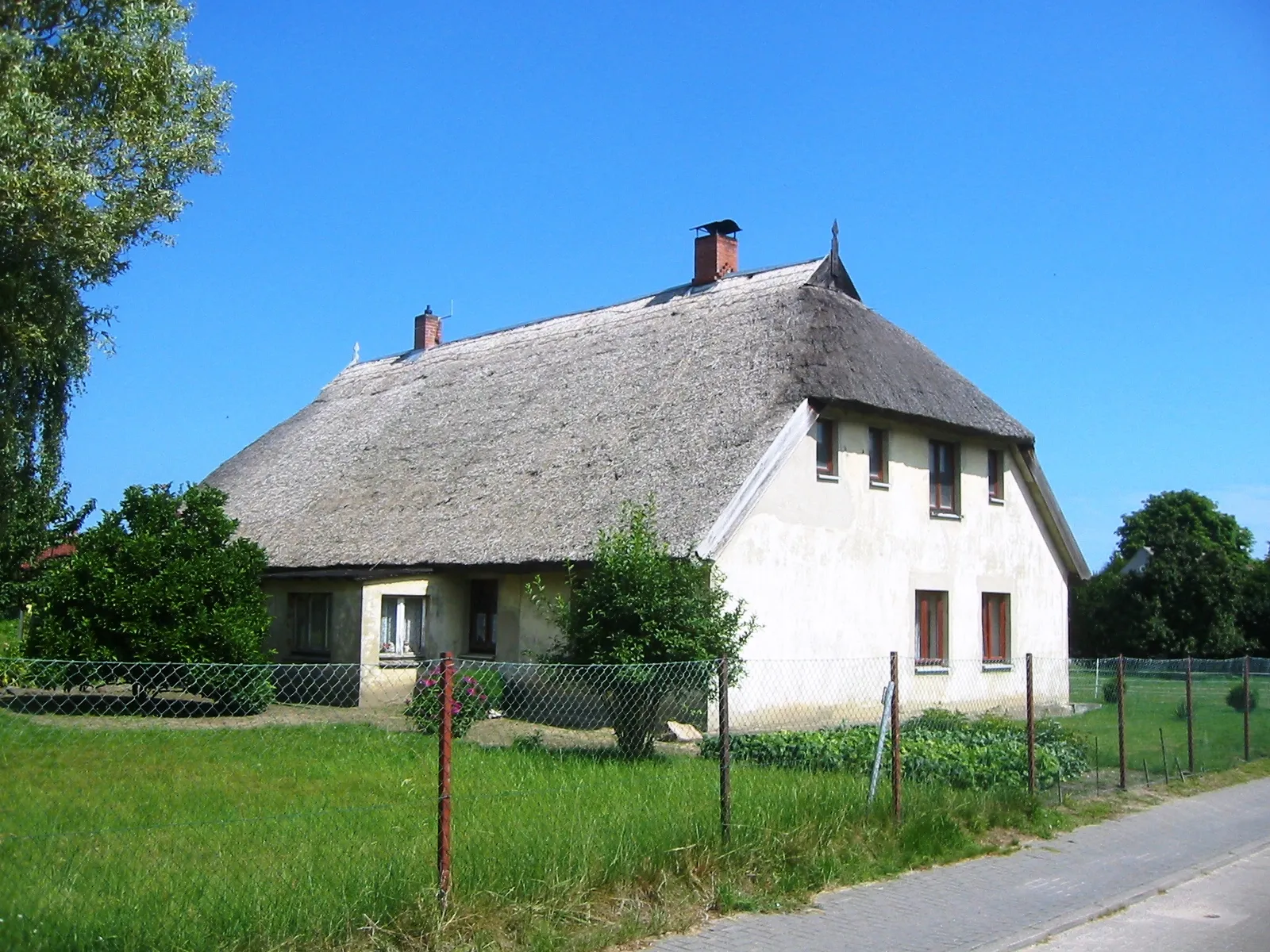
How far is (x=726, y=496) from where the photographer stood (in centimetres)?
1789

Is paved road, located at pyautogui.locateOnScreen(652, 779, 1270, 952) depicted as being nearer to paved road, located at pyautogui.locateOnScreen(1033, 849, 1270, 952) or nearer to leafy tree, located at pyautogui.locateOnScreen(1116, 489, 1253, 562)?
paved road, located at pyautogui.locateOnScreen(1033, 849, 1270, 952)

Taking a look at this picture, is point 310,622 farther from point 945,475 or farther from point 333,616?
point 945,475

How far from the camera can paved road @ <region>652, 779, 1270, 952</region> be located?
23.5 feet

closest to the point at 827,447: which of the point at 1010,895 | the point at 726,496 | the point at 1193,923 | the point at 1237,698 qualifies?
Answer: the point at 726,496

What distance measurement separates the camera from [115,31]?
45.2ft

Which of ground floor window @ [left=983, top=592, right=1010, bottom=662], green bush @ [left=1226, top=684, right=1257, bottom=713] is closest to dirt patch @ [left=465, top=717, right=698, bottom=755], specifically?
green bush @ [left=1226, top=684, right=1257, bottom=713]

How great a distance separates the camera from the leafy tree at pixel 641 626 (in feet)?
44.0

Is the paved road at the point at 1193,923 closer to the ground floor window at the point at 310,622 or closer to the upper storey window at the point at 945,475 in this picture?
the upper storey window at the point at 945,475

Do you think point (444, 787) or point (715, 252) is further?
point (715, 252)

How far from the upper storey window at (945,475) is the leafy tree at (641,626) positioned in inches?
365

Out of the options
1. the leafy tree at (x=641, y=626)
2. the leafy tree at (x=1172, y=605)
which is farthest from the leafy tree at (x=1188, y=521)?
the leafy tree at (x=641, y=626)

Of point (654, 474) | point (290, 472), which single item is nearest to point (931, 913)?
point (654, 474)

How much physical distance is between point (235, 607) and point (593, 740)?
6004mm

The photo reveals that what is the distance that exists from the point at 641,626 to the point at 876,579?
8348 millimetres
